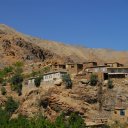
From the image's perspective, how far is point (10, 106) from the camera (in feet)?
189

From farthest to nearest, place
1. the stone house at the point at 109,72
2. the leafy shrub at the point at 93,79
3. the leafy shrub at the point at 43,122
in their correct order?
the stone house at the point at 109,72 → the leafy shrub at the point at 93,79 → the leafy shrub at the point at 43,122

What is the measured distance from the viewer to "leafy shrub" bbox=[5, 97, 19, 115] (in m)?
57.1

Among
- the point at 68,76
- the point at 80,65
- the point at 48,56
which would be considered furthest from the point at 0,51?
the point at 68,76

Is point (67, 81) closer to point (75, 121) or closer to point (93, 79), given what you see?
point (93, 79)

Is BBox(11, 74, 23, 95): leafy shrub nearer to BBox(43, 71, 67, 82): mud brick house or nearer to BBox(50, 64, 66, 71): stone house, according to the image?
BBox(50, 64, 66, 71): stone house

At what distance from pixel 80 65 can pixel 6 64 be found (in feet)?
93.2

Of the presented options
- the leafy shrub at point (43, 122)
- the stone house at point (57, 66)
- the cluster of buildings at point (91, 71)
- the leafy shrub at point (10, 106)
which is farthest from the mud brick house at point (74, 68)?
the leafy shrub at point (43, 122)

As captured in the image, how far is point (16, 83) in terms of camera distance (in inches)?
2462

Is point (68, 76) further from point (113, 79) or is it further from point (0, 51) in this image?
point (0, 51)

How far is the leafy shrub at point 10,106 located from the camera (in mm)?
57131

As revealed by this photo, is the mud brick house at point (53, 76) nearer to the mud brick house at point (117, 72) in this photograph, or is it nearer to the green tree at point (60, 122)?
the mud brick house at point (117, 72)

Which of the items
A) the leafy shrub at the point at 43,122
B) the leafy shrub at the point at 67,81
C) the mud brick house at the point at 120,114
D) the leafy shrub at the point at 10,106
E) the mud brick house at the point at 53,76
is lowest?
the leafy shrub at the point at 43,122

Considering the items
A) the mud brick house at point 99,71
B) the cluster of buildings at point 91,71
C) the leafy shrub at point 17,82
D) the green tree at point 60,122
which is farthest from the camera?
the leafy shrub at point 17,82

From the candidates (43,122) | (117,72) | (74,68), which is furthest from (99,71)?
(43,122)
